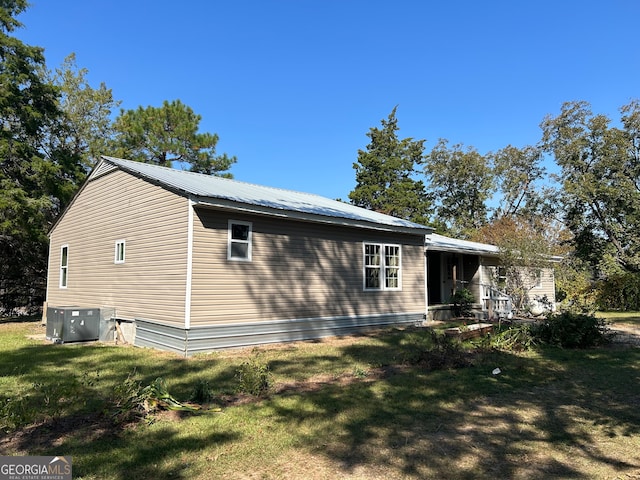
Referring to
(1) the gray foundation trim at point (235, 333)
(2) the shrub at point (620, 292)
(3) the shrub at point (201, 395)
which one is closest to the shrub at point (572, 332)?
(1) the gray foundation trim at point (235, 333)

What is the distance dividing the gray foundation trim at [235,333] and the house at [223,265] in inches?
1.0

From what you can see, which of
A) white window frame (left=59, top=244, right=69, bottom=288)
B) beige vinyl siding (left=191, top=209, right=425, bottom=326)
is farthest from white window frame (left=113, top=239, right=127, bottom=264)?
white window frame (left=59, top=244, right=69, bottom=288)

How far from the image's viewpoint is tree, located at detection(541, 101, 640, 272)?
2597cm

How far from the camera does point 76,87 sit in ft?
89.8

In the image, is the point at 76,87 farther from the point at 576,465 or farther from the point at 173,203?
the point at 576,465

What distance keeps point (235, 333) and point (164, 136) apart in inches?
771

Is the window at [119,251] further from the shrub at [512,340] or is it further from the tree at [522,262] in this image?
the tree at [522,262]

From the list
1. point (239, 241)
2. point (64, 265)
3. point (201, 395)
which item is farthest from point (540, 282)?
point (64, 265)

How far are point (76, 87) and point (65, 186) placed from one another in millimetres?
12015

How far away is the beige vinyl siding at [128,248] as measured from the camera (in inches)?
386

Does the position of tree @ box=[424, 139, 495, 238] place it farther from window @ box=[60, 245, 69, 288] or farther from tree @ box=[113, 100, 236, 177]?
window @ box=[60, 245, 69, 288]

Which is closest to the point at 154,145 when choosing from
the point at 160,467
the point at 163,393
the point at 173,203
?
the point at 173,203

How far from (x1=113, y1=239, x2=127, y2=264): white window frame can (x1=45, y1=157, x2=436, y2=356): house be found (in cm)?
3

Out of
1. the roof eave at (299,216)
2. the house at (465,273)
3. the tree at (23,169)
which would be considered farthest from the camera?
the house at (465,273)
